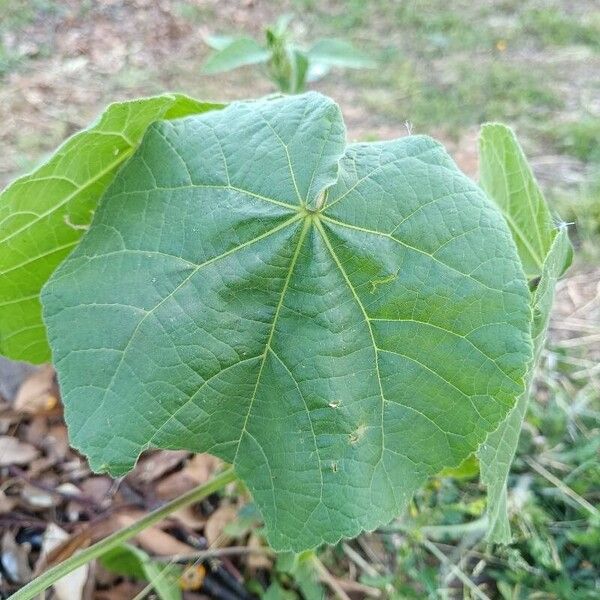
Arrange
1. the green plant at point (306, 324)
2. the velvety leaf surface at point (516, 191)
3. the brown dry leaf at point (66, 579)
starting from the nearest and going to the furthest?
1. the green plant at point (306, 324)
2. the velvety leaf surface at point (516, 191)
3. the brown dry leaf at point (66, 579)

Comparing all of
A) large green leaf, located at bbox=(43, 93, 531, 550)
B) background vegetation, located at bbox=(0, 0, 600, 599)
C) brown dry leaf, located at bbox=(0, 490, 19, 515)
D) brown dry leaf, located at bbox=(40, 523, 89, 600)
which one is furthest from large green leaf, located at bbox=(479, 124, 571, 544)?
brown dry leaf, located at bbox=(0, 490, 19, 515)

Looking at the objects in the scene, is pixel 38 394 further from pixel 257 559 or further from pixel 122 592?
pixel 257 559

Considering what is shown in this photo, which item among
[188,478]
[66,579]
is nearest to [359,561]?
[188,478]

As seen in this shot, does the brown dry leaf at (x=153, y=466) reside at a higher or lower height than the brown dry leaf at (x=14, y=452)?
lower

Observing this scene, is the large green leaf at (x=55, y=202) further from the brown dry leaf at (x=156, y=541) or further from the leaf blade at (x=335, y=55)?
the leaf blade at (x=335, y=55)

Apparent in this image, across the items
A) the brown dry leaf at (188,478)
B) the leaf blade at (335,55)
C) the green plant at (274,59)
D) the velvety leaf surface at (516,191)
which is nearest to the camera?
the velvety leaf surface at (516,191)

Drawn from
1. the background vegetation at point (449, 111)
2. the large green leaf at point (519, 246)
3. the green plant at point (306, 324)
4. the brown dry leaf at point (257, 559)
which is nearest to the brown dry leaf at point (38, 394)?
the background vegetation at point (449, 111)

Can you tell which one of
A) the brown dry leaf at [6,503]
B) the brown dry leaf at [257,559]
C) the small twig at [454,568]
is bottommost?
the small twig at [454,568]
